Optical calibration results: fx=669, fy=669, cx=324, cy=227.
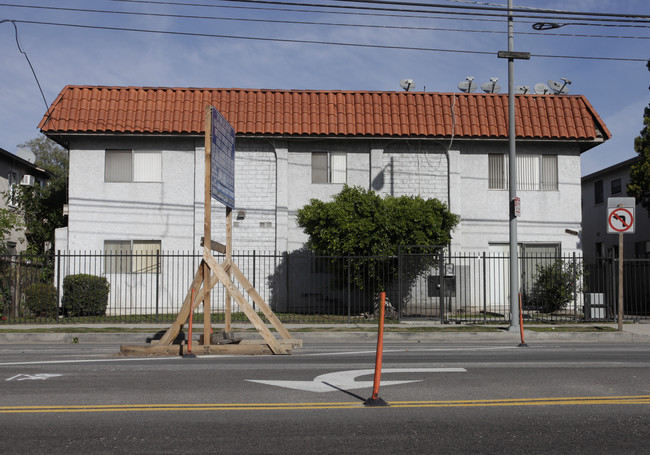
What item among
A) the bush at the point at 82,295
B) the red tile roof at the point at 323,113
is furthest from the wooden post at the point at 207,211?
the red tile roof at the point at 323,113

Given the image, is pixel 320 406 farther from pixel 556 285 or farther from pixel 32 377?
pixel 556 285

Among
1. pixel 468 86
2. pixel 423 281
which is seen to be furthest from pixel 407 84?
pixel 423 281

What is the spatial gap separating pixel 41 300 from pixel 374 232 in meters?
10.5

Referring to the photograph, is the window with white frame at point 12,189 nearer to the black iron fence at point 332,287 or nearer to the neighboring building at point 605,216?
the black iron fence at point 332,287

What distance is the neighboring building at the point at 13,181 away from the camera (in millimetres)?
26722

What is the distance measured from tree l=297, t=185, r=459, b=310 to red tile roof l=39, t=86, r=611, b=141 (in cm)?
365

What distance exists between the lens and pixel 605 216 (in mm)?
32281

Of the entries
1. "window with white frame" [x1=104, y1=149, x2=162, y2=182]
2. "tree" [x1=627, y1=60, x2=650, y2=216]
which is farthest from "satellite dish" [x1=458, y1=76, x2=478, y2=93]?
"window with white frame" [x1=104, y1=149, x2=162, y2=182]

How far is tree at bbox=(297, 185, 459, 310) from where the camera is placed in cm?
1939

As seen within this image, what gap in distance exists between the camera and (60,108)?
22234mm

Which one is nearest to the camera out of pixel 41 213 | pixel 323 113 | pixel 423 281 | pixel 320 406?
pixel 320 406

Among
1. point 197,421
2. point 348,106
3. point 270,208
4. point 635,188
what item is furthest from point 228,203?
point 635,188

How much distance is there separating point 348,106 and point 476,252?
22.1ft

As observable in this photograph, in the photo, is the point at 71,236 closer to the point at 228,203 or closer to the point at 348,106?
the point at 348,106
